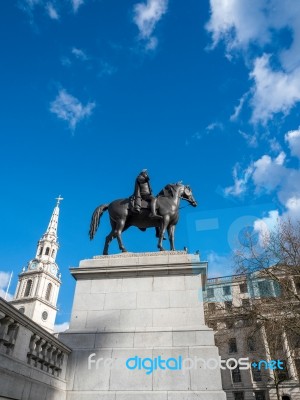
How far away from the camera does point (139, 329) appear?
9477 millimetres

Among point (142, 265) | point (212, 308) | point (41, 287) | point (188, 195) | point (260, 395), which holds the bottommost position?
point (142, 265)

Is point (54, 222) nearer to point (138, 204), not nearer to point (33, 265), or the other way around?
point (33, 265)

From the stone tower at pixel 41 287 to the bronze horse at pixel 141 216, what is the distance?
89.6 m

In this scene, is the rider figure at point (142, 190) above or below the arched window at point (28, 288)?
below

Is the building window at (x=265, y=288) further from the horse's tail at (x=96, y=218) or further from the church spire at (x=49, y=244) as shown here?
the church spire at (x=49, y=244)

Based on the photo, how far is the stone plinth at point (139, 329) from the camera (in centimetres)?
850

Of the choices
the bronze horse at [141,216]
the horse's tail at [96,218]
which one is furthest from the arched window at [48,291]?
the bronze horse at [141,216]

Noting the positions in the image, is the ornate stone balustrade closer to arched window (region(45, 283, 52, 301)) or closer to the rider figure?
the rider figure

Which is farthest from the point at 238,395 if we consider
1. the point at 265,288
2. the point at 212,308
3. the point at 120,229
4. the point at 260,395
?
the point at 120,229

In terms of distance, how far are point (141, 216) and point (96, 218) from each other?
176 cm

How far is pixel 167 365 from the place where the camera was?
8734mm

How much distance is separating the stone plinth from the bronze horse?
4.22 feet

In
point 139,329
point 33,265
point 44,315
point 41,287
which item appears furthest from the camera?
point 33,265

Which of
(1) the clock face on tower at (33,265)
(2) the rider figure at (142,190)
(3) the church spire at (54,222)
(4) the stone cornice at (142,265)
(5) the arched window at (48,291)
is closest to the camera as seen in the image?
(4) the stone cornice at (142,265)
